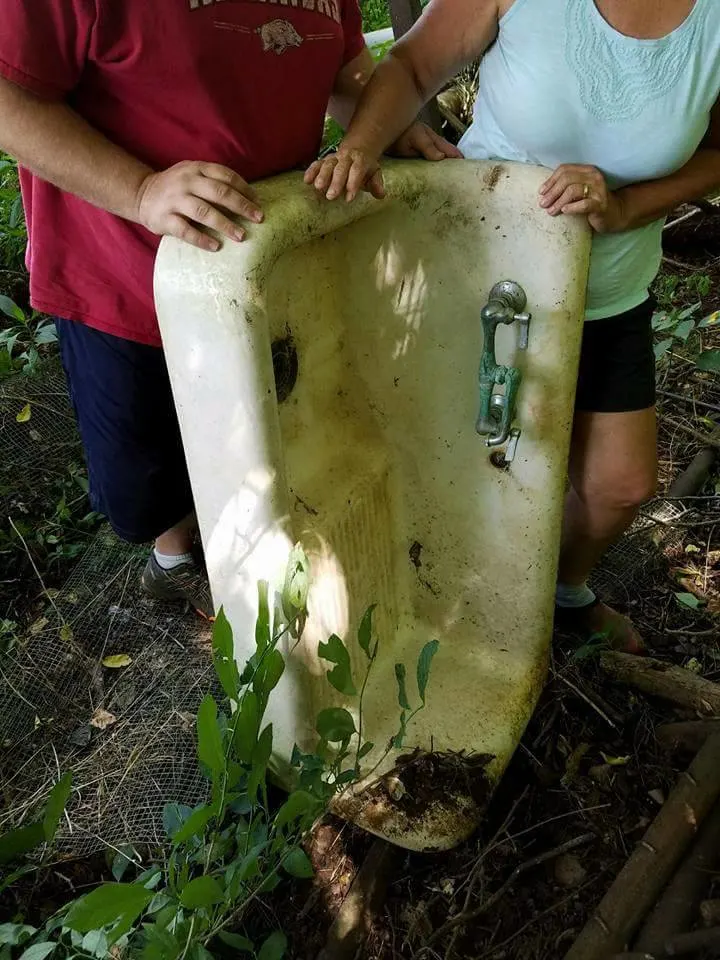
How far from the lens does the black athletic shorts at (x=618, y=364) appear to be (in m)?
1.59

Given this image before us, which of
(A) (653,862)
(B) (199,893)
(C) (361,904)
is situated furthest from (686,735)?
(B) (199,893)

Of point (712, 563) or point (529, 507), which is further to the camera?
point (712, 563)

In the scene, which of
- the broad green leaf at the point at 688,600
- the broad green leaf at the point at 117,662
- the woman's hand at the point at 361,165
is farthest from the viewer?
the broad green leaf at the point at 688,600

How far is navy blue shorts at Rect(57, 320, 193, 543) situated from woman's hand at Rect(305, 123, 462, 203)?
1.63ft

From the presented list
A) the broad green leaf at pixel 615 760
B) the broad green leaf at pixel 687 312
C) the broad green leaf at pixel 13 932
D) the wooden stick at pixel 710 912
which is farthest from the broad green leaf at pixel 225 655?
the broad green leaf at pixel 687 312

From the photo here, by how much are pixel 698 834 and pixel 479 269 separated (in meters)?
0.99

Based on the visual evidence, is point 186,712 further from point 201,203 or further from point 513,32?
point 513,32

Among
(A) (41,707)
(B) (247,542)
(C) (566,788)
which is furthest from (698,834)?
(A) (41,707)

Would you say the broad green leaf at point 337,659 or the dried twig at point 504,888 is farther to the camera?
the dried twig at point 504,888

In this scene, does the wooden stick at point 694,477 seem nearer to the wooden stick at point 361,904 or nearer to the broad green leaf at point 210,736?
the wooden stick at point 361,904

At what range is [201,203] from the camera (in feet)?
3.51

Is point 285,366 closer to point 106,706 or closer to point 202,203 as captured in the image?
point 202,203

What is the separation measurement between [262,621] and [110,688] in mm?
928

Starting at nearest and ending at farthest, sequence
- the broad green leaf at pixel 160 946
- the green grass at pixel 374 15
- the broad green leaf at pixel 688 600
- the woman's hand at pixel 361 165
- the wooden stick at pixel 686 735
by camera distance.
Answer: the broad green leaf at pixel 160 946 → the woman's hand at pixel 361 165 → the wooden stick at pixel 686 735 → the broad green leaf at pixel 688 600 → the green grass at pixel 374 15
